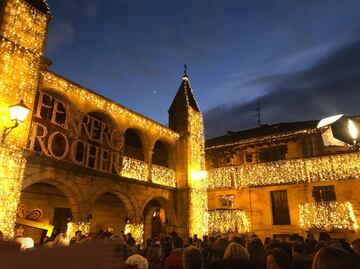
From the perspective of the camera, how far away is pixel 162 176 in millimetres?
14789

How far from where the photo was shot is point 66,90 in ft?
36.1

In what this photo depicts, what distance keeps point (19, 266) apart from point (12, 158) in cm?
836

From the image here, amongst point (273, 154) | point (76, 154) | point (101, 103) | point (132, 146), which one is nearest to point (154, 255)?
point (101, 103)

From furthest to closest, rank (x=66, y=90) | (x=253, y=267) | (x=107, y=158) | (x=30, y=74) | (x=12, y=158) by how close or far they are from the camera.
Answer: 1. (x=107, y=158)
2. (x=66, y=90)
3. (x=30, y=74)
4. (x=12, y=158)
5. (x=253, y=267)

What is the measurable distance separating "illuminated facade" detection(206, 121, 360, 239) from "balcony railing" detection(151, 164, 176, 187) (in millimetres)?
3680

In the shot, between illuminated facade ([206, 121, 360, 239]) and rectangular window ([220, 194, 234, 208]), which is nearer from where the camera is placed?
illuminated facade ([206, 121, 360, 239])

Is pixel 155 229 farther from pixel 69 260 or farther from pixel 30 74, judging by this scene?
pixel 69 260

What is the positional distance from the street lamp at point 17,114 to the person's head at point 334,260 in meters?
8.07

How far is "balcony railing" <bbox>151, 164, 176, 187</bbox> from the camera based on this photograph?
14321 mm

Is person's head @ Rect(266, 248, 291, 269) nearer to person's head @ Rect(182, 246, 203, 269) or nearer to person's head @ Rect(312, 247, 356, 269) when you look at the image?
person's head @ Rect(182, 246, 203, 269)

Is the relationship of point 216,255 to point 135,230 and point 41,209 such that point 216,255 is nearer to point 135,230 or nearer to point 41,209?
point 135,230

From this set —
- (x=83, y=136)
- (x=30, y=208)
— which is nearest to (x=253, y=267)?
(x=83, y=136)

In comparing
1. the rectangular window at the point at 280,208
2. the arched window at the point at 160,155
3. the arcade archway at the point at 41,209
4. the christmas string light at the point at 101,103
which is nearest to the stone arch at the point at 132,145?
the arched window at the point at 160,155

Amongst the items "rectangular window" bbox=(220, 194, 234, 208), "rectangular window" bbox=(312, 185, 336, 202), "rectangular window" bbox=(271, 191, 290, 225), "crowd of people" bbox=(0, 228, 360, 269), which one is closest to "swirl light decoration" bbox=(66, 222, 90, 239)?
"crowd of people" bbox=(0, 228, 360, 269)
